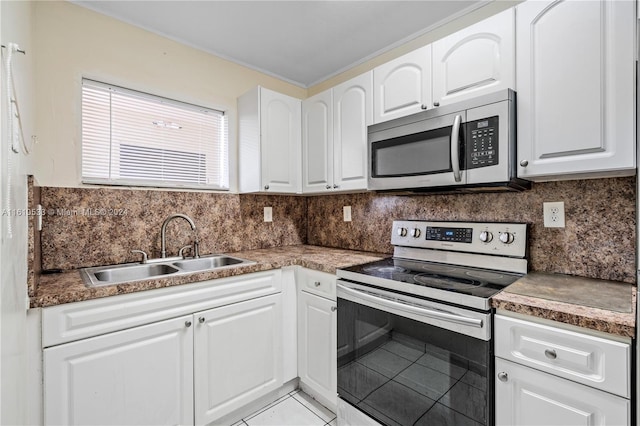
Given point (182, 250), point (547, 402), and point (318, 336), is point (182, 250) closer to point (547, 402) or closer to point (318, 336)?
point (318, 336)

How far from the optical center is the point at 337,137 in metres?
2.16

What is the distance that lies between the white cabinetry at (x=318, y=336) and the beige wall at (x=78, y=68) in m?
1.48

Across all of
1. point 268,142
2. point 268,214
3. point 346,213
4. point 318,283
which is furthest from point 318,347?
point 268,142

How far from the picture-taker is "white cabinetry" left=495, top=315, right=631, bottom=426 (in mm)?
897

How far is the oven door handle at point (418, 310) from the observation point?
1.15 meters

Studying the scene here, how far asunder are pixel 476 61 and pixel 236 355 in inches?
77.7

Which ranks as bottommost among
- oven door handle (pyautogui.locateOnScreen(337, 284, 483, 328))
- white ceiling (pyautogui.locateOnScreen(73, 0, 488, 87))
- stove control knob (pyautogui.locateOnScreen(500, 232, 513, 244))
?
oven door handle (pyautogui.locateOnScreen(337, 284, 483, 328))

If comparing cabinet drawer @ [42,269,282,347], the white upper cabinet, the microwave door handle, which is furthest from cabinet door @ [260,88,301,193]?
the microwave door handle

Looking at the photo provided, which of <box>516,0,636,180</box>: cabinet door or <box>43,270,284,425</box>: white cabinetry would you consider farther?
<box>43,270,284,425</box>: white cabinetry

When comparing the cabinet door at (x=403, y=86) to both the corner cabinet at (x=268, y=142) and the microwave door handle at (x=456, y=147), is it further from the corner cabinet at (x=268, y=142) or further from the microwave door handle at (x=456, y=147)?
the corner cabinet at (x=268, y=142)

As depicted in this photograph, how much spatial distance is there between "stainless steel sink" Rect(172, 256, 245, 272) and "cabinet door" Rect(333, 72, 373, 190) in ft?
2.96

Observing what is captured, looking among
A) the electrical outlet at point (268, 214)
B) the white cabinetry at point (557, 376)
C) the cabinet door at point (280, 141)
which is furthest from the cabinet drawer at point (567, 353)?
the electrical outlet at point (268, 214)

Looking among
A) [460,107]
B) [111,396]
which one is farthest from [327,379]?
[460,107]

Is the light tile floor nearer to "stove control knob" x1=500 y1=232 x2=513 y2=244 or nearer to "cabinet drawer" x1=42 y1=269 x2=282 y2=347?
"cabinet drawer" x1=42 y1=269 x2=282 y2=347
